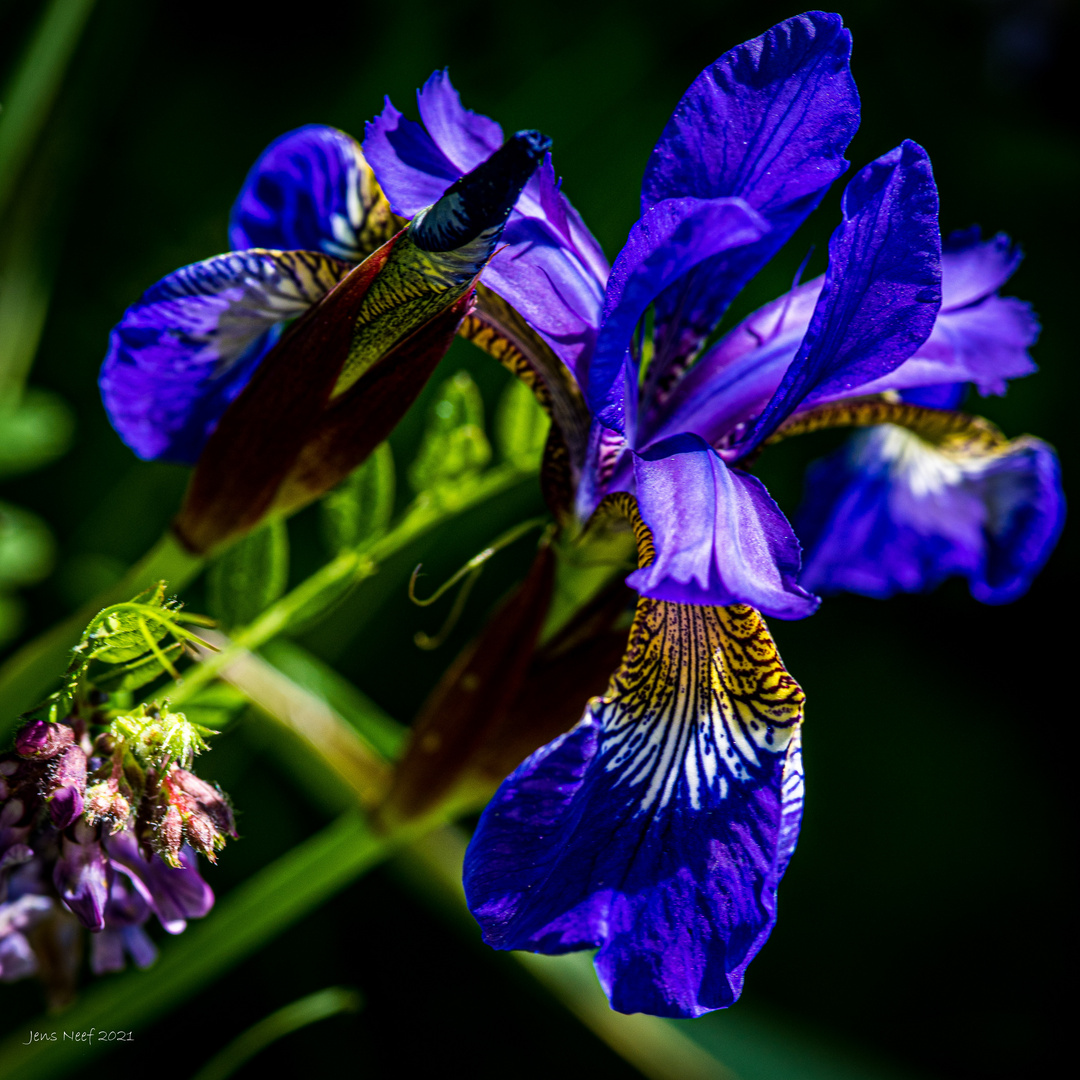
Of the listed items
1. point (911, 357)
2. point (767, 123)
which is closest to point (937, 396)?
point (911, 357)

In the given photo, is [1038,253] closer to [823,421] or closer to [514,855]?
[823,421]

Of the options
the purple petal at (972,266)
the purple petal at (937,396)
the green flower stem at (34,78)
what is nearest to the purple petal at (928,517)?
the purple petal at (937,396)

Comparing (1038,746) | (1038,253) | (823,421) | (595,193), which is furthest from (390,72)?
(1038,746)

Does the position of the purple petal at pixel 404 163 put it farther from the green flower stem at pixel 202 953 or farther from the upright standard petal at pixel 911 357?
the green flower stem at pixel 202 953

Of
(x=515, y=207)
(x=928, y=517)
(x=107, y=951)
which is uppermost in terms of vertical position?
(x=515, y=207)

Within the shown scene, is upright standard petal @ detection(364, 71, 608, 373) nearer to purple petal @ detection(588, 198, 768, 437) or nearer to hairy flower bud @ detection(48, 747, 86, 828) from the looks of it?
purple petal @ detection(588, 198, 768, 437)

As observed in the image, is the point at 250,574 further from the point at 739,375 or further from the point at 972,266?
the point at 972,266

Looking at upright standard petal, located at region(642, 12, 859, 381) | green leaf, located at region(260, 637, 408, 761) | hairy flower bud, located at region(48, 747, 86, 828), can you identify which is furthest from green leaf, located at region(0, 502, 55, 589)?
upright standard petal, located at region(642, 12, 859, 381)

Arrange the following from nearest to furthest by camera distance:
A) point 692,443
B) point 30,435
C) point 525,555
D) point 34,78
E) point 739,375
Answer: point 692,443, point 739,375, point 30,435, point 34,78, point 525,555
